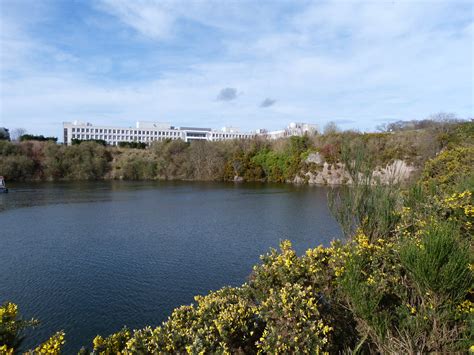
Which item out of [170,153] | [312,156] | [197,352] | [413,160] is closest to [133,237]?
[197,352]

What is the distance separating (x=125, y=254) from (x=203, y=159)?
→ 172 feet

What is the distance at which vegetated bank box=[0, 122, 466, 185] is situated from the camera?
192 ft

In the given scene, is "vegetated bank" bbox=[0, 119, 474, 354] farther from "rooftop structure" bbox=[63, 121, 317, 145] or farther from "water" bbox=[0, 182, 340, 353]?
"rooftop structure" bbox=[63, 121, 317, 145]

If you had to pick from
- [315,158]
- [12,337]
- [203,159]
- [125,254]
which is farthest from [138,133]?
[12,337]

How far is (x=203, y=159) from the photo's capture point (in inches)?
2741

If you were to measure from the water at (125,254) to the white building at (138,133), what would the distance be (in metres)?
83.0

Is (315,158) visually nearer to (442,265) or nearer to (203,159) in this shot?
(203,159)

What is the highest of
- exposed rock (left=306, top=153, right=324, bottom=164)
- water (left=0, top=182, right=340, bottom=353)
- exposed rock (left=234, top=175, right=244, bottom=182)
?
exposed rock (left=306, top=153, right=324, bottom=164)

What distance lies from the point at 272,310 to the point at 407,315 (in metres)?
1.93

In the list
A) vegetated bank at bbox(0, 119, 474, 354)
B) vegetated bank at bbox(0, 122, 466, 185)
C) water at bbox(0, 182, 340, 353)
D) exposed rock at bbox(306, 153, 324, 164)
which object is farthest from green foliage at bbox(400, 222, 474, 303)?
exposed rock at bbox(306, 153, 324, 164)

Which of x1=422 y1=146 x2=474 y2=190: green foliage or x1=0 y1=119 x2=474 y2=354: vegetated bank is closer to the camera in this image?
x1=0 y1=119 x2=474 y2=354: vegetated bank

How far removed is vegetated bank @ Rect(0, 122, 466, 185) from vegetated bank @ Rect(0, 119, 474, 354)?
4799 cm

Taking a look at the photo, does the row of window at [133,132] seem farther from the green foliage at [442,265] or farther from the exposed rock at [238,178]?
the green foliage at [442,265]

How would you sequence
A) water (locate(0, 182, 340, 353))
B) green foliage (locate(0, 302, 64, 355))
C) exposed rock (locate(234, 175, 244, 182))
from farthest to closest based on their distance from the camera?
exposed rock (locate(234, 175, 244, 182)), water (locate(0, 182, 340, 353)), green foliage (locate(0, 302, 64, 355))
